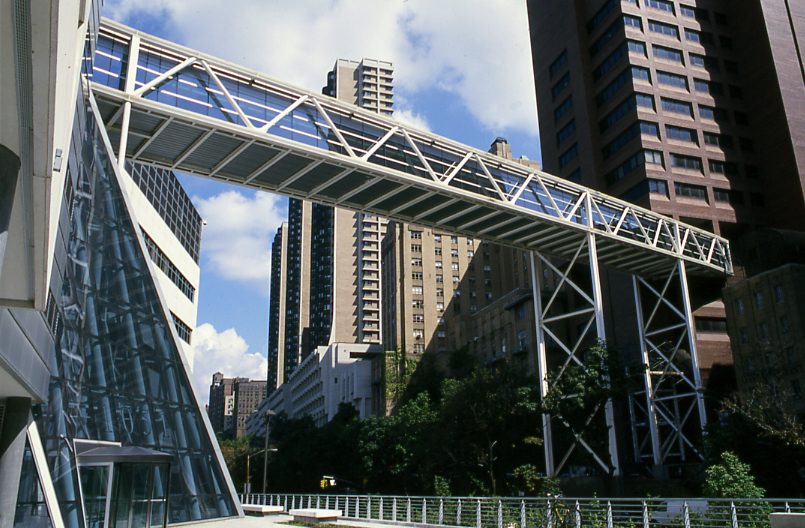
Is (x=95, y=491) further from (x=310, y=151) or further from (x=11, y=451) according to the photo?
(x=310, y=151)

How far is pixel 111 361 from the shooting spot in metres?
18.6

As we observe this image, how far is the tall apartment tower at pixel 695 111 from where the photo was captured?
2197 inches

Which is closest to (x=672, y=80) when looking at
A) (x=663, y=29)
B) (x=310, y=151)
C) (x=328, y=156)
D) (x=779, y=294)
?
(x=663, y=29)

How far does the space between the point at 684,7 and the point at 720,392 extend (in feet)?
121

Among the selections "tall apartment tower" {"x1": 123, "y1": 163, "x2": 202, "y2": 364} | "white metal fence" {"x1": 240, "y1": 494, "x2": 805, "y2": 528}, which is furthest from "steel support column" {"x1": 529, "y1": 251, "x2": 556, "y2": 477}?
"tall apartment tower" {"x1": 123, "y1": 163, "x2": 202, "y2": 364}

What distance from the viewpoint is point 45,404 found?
587 inches

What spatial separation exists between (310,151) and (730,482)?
932 inches

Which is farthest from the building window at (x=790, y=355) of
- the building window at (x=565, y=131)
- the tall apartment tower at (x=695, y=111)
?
the building window at (x=565, y=131)

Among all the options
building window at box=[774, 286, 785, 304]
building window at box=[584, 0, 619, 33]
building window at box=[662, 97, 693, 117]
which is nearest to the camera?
building window at box=[774, 286, 785, 304]

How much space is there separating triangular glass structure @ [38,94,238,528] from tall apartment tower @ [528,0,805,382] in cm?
4228

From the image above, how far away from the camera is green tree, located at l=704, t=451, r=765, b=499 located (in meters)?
28.5

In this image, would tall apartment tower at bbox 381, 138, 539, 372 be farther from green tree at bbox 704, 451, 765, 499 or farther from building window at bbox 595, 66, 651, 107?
green tree at bbox 704, 451, 765, 499

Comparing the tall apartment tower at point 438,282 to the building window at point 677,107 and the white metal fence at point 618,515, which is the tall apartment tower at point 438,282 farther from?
the white metal fence at point 618,515

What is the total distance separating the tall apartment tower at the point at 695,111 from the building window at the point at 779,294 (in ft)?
31.7
